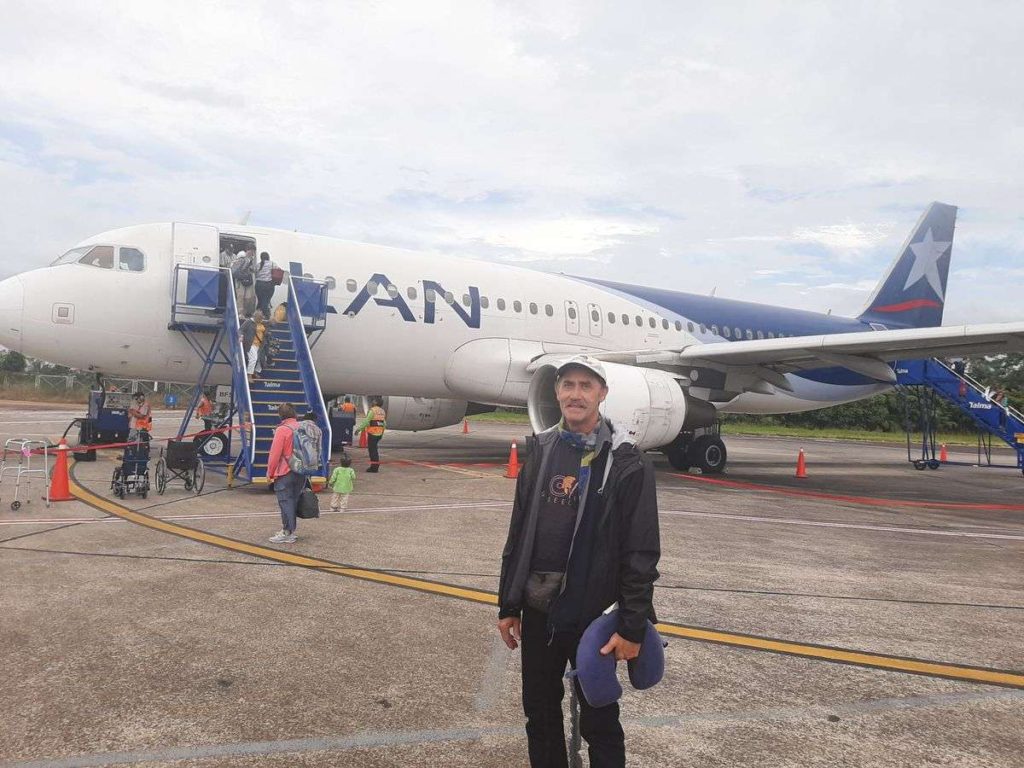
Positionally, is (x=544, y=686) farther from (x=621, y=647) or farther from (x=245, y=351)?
(x=245, y=351)

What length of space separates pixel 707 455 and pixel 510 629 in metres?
13.2

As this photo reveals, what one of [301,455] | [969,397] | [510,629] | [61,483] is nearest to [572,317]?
[301,455]

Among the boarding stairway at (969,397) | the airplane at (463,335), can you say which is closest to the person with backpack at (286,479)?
the airplane at (463,335)

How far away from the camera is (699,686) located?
3.86 meters

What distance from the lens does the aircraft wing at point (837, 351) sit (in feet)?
37.5

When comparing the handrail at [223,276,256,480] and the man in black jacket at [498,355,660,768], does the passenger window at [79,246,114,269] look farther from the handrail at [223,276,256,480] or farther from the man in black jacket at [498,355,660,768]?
the man in black jacket at [498,355,660,768]

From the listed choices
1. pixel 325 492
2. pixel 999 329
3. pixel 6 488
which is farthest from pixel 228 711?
pixel 999 329

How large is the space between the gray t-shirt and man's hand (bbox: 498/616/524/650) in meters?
0.25

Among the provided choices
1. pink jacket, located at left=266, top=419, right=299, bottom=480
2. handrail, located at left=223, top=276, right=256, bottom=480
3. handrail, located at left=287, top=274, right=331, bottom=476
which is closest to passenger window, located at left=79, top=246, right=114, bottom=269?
handrail, located at left=223, top=276, right=256, bottom=480

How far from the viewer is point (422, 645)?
4.25m

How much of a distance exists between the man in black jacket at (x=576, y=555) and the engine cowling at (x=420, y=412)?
47.3 ft

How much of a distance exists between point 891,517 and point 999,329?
132 inches

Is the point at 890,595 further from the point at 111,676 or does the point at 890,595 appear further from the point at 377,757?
the point at 111,676

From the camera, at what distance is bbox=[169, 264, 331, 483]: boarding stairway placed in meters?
10.3
